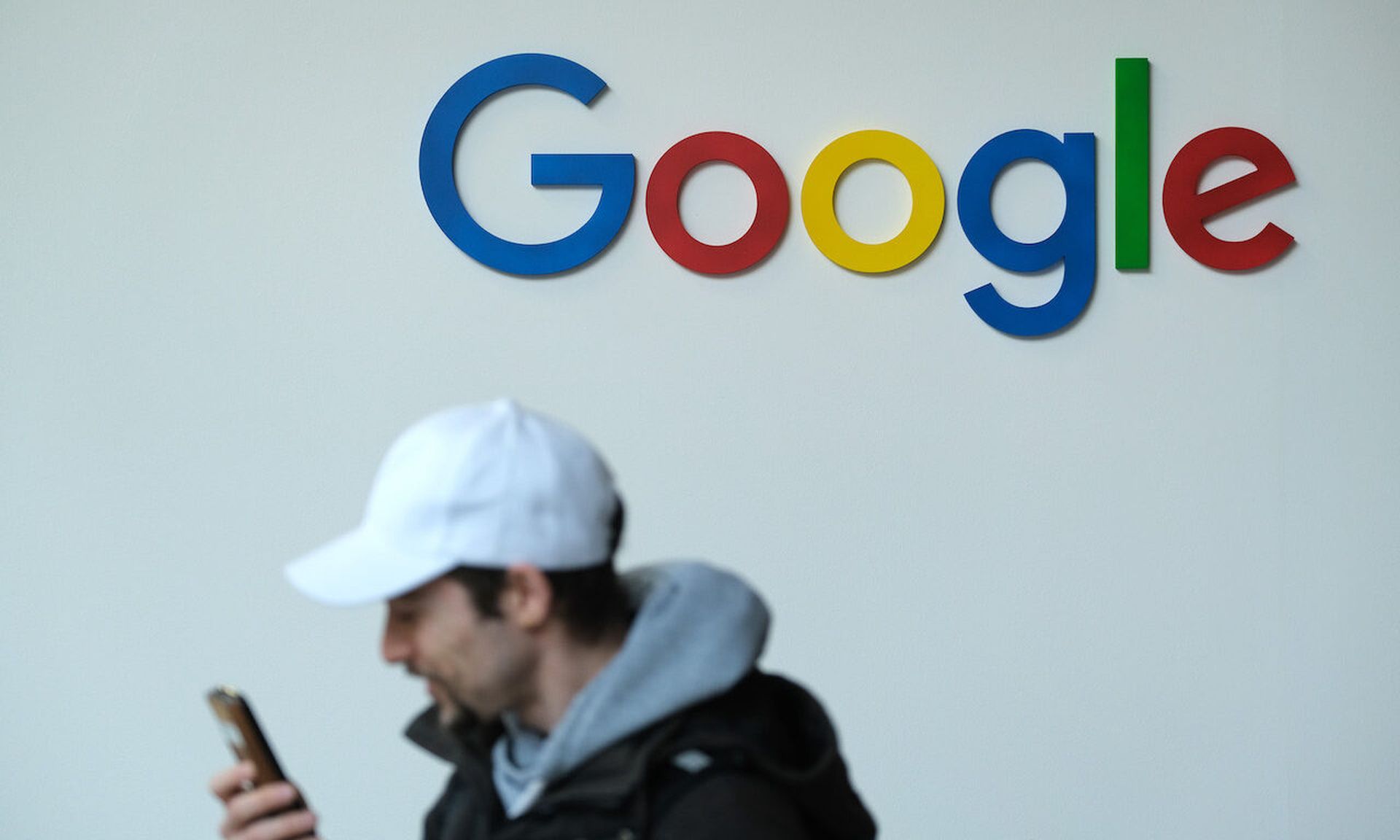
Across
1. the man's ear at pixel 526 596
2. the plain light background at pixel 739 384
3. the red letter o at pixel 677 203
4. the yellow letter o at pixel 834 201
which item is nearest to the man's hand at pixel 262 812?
the man's ear at pixel 526 596

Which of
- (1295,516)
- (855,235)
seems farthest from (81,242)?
(1295,516)

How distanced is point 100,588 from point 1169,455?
7.65ft

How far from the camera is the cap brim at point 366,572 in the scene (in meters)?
1.31

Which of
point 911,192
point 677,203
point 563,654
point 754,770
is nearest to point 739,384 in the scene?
point 677,203

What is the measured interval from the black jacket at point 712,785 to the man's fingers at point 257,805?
0.55ft

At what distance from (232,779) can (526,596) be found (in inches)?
13.6

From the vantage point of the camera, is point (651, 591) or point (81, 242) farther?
point (81, 242)

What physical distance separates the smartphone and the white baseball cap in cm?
15

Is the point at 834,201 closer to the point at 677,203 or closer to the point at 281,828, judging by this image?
the point at 677,203

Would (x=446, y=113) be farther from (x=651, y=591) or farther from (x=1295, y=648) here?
(x=1295, y=648)

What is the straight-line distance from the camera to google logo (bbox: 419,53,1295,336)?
10.4 ft

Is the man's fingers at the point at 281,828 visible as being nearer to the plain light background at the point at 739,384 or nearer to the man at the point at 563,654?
the man at the point at 563,654

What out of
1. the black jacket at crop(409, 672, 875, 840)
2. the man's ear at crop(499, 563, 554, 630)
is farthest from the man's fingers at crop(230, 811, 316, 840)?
the man's ear at crop(499, 563, 554, 630)

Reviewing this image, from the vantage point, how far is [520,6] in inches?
126
